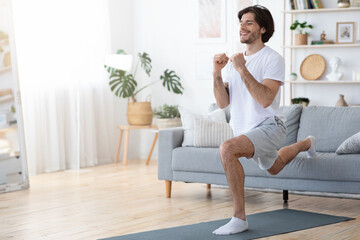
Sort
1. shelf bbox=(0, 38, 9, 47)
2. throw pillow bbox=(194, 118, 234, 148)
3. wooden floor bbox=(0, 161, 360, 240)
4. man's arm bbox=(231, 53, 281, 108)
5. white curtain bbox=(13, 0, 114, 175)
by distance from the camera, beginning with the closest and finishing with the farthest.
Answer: man's arm bbox=(231, 53, 281, 108), wooden floor bbox=(0, 161, 360, 240), throw pillow bbox=(194, 118, 234, 148), shelf bbox=(0, 38, 9, 47), white curtain bbox=(13, 0, 114, 175)

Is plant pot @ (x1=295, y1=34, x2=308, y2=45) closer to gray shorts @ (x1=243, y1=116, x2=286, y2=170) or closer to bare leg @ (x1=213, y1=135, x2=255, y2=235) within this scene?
gray shorts @ (x1=243, y1=116, x2=286, y2=170)

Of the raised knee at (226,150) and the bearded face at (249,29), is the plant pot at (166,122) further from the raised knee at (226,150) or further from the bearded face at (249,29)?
the raised knee at (226,150)

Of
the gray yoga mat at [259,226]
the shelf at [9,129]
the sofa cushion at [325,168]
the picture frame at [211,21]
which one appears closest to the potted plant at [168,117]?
the picture frame at [211,21]

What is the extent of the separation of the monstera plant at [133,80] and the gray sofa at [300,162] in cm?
232

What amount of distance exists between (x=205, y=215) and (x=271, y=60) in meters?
1.20

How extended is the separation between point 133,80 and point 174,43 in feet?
2.50

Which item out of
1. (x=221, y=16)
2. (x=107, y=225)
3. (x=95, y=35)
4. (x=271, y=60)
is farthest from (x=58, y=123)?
(x=271, y=60)

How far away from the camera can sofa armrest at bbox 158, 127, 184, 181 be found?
4707 millimetres

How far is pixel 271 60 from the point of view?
3428 millimetres

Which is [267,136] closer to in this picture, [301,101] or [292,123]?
[292,123]

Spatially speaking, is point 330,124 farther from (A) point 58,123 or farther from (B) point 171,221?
(A) point 58,123

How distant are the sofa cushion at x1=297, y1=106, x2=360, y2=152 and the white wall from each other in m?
2.19

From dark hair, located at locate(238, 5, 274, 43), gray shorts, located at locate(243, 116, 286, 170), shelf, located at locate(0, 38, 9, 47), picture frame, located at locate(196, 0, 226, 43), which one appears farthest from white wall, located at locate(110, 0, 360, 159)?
gray shorts, located at locate(243, 116, 286, 170)

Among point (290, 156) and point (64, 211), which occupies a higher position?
point (290, 156)
